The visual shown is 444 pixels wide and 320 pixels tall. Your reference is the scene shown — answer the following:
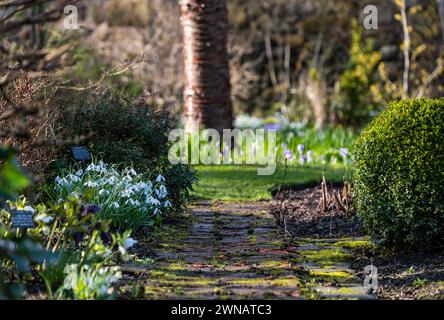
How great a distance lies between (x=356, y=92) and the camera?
13.1 m

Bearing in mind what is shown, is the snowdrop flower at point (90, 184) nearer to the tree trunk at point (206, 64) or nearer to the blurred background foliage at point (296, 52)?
the tree trunk at point (206, 64)

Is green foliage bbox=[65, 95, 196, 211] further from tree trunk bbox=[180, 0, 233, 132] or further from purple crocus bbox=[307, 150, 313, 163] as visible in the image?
tree trunk bbox=[180, 0, 233, 132]

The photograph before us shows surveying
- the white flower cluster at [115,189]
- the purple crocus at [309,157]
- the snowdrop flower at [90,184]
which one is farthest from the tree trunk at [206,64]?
the snowdrop flower at [90,184]

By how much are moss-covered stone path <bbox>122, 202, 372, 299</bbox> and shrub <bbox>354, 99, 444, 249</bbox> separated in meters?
0.65

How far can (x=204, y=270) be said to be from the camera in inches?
190

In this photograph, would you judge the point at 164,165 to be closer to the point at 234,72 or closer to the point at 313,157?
the point at 313,157

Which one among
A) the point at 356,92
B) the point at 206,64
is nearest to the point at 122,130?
the point at 206,64

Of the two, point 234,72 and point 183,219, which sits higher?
point 234,72

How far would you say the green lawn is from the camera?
8.02 m

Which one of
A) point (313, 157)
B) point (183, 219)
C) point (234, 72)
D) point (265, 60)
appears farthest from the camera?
point (265, 60)

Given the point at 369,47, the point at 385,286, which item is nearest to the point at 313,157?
the point at 369,47

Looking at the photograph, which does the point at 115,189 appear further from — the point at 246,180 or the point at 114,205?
the point at 246,180

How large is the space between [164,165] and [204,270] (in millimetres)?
2155

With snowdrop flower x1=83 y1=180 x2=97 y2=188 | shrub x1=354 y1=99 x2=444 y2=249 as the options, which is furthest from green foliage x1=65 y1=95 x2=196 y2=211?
shrub x1=354 y1=99 x2=444 y2=249
